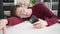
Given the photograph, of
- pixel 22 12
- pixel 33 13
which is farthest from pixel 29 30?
pixel 33 13

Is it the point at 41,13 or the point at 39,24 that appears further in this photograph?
the point at 41,13

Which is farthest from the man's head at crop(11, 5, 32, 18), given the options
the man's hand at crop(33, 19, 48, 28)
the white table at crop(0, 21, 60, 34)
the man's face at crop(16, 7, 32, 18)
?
the man's hand at crop(33, 19, 48, 28)

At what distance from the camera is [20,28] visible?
1635mm

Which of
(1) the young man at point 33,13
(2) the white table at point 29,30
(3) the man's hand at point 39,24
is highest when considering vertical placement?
(1) the young man at point 33,13

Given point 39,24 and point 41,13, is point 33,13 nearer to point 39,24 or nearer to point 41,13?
point 41,13

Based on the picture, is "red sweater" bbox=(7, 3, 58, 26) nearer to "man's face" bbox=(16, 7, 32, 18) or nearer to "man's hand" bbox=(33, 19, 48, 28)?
"man's face" bbox=(16, 7, 32, 18)

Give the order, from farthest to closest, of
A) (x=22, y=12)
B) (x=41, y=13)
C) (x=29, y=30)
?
(x=41, y=13) → (x=22, y=12) → (x=29, y=30)

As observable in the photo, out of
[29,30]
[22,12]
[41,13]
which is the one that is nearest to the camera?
[29,30]

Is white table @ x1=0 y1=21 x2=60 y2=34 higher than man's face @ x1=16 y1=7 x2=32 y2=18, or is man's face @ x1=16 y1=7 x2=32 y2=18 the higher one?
man's face @ x1=16 y1=7 x2=32 y2=18

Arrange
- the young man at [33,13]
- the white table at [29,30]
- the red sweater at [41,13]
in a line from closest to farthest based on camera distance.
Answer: the white table at [29,30] < the young man at [33,13] < the red sweater at [41,13]

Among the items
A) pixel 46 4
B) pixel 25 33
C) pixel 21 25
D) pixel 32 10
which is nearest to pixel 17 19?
pixel 21 25

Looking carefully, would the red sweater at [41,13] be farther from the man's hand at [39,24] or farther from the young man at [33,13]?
the man's hand at [39,24]

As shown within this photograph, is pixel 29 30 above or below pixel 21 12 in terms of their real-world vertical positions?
below

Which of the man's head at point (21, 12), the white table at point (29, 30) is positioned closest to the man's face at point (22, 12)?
the man's head at point (21, 12)
